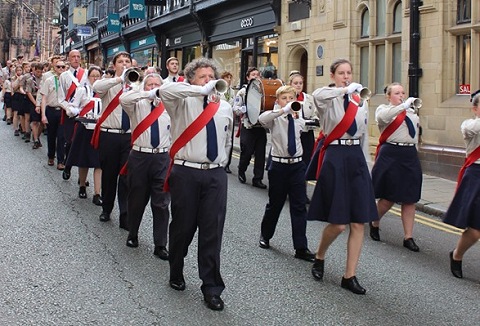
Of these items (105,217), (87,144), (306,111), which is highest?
(306,111)

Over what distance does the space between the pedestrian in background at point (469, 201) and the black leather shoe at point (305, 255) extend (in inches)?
53.9

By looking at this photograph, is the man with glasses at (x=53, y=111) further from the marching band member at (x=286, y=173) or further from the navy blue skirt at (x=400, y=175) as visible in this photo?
the navy blue skirt at (x=400, y=175)

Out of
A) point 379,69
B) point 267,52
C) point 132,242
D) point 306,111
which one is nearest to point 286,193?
point 132,242

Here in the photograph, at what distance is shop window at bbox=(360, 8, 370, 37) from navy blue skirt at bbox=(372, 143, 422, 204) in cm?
962

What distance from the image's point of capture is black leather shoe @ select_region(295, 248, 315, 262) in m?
6.11

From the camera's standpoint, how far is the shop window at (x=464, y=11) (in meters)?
12.6

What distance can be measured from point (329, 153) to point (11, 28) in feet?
→ 257

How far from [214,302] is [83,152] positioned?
481 centimetres

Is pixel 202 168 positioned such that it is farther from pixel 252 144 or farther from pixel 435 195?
pixel 252 144

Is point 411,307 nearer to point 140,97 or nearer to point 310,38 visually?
point 140,97

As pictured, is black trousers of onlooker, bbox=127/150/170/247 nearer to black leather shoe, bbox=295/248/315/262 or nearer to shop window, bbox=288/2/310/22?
black leather shoe, bbox=295/248/315/262

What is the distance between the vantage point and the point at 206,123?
15.4 feet

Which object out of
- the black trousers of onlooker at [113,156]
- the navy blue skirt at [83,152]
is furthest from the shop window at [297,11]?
the black trousers of onlooker at [113,156]

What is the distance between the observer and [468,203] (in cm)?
567
